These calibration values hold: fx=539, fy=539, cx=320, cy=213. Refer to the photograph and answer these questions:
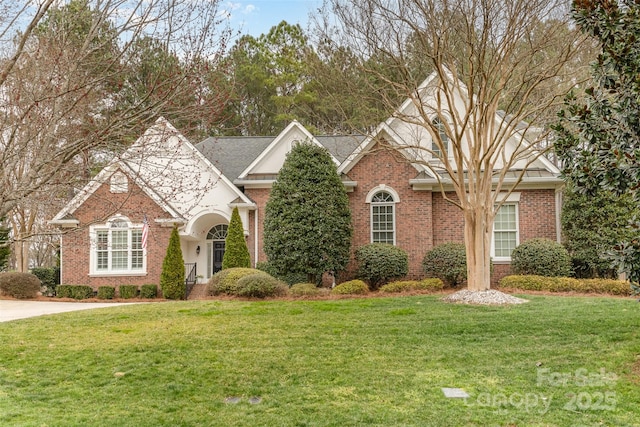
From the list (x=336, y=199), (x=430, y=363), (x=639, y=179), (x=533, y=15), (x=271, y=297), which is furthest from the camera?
(x=336, y=199)

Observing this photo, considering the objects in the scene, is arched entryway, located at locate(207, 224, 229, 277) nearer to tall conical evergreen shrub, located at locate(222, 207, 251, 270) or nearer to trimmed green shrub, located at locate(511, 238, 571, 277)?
tall conical evergreen shrub, located at locate(222, 207, 251, 270)

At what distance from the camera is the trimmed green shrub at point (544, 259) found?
1625 centimetres

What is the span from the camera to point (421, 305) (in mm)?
12289

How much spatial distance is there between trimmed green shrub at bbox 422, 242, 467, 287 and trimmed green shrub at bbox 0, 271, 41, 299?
13.2m

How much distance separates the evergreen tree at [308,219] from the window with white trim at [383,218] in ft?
5.98

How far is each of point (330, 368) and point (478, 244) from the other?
22.4 feet

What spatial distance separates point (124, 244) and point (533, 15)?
Answer: 576 inches

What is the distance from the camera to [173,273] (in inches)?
682

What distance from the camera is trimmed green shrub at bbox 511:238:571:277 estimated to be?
16250 mm

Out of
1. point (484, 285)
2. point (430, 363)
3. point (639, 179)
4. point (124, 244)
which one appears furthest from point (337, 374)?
point (124, 244)

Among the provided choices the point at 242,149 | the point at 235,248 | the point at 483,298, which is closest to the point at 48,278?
the point at 235,248

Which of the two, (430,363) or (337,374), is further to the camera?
(430,363)

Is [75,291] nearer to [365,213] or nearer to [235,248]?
[235,248]

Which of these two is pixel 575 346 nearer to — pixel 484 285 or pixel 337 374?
pixel 337 374
